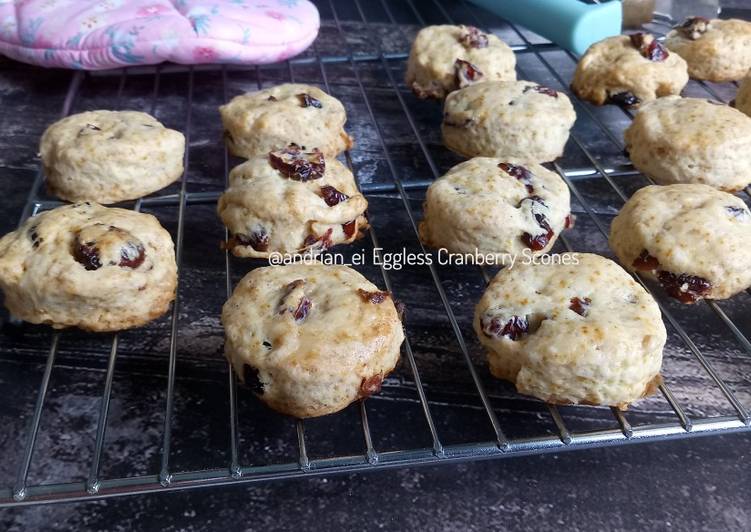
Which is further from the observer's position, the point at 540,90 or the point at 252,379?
the point at 540,90

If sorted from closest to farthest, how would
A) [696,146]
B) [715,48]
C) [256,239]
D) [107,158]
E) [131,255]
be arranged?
[131,255] → [256,239] → [107,158] → [696,146] → [715,48]

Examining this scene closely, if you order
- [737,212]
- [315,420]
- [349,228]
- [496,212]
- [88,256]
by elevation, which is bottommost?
[315,420]

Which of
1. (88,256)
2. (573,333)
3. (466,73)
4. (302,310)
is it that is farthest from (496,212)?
(88,256)

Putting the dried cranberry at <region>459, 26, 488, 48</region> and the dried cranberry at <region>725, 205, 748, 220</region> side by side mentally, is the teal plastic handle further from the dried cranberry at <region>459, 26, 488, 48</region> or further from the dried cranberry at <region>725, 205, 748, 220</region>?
the dried cranberry at <region>725, 205, 748, 220</region>

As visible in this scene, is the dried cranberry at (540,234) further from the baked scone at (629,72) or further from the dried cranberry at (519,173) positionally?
the baked scone at (629,72)

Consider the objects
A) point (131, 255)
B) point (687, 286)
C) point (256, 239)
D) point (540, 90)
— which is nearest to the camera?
point (131, 255)

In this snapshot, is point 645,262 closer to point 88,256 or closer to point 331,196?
point 331,196

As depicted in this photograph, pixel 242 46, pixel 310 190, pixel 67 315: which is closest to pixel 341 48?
pixel 242 46
